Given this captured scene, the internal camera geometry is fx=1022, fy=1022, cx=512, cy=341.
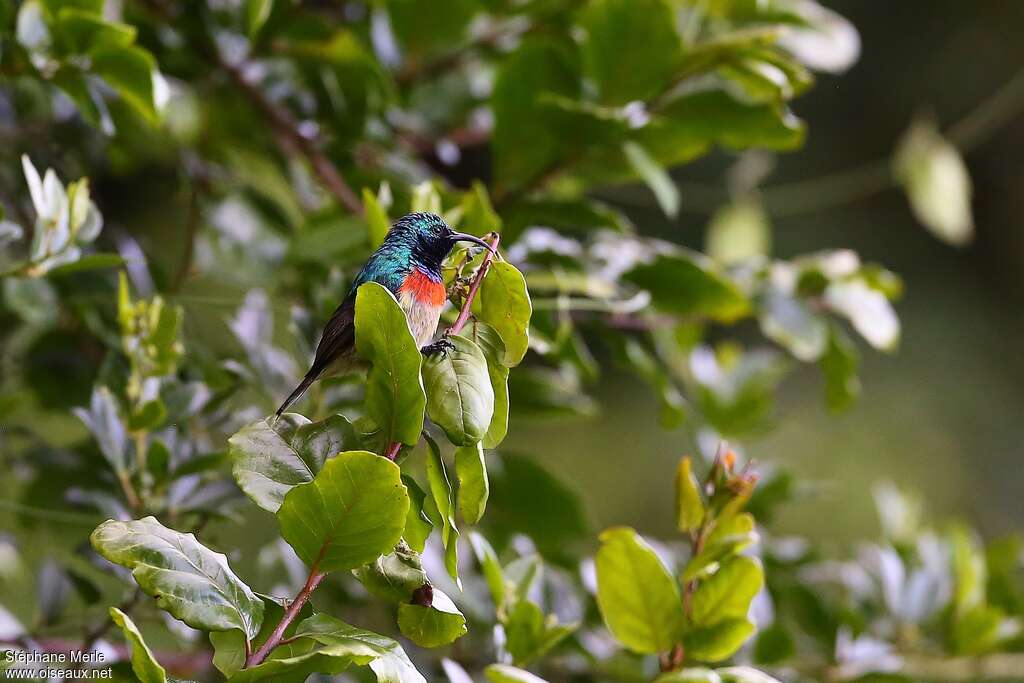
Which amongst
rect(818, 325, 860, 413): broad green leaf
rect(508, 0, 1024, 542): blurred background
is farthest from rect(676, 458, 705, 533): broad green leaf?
rect(508, 0, 1024, 542): blurred background

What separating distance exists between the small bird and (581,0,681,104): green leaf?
0.32 meters

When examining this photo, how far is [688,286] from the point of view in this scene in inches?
31.8

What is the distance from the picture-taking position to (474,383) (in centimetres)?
44

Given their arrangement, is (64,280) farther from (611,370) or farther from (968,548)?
(611,370)

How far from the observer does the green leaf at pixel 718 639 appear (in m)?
0.56

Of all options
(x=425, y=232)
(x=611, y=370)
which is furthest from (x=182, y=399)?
(x=611, y=370)

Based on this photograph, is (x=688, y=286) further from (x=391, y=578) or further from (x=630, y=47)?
(x=391, y=578)

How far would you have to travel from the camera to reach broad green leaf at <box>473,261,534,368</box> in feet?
1.52

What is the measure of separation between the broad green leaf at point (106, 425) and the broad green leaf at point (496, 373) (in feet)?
1.06

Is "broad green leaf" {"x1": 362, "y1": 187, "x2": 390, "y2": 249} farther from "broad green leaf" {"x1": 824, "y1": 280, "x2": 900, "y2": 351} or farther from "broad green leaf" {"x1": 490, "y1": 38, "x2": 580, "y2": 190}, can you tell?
"broad green leaf" {"x1": 824, "y1": 280, "x2": 900, "y2": 351}

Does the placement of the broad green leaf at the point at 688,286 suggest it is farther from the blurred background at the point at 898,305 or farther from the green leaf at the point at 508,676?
the blurred background at the point at 898,305

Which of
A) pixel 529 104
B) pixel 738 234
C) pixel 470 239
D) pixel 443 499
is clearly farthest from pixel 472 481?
pixel 738 234

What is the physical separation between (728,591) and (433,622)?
182 millimetres

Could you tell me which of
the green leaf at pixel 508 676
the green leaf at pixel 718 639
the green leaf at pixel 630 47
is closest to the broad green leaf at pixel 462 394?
the green leaf at pixel 508 676
